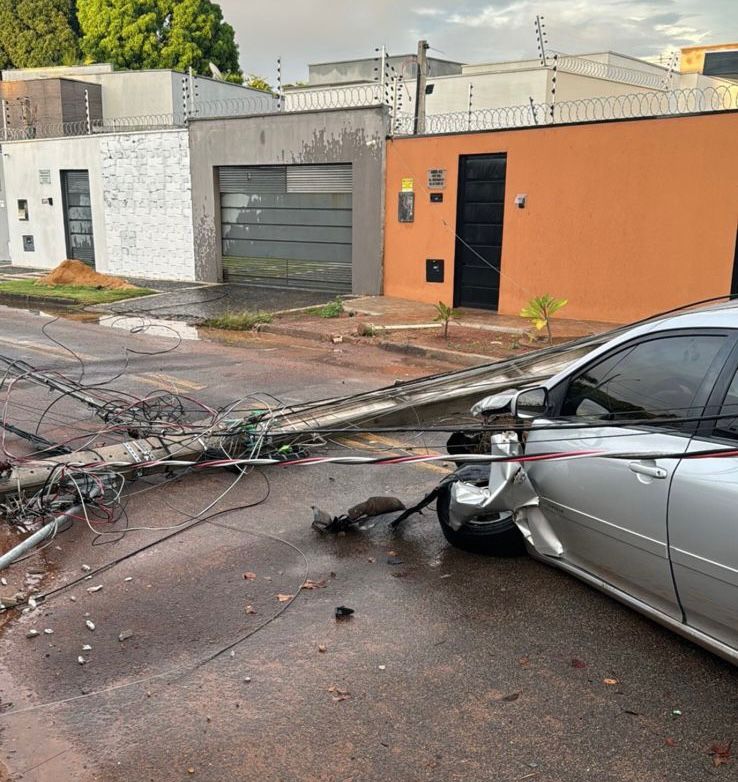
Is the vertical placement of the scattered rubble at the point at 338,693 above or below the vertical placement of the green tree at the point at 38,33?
below

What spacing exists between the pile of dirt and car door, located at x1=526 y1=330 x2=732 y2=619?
57.5 feet

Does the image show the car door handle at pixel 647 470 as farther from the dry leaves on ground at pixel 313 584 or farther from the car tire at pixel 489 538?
the dry leaves on ground at pixel 313 584

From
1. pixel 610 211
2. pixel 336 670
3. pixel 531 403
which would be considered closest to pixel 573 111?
pixel 610 211

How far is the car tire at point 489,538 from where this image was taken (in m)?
4.87

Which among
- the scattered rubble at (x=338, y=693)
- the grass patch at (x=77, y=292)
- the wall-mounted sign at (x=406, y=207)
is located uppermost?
the wall-mounted sign at (x=406, y=207)

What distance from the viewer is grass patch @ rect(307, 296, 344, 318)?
15242 mm

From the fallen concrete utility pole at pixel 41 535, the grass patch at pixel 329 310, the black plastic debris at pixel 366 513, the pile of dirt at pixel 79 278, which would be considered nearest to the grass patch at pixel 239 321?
the grass patch at pixel 329 310

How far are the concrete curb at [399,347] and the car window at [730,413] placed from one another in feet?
23.7

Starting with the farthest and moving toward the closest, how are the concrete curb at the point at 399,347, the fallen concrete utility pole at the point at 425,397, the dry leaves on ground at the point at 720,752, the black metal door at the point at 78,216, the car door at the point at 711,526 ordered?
the black metal door at the point at 78,216
the concrete curb at the point at 399,347
the fallen concrete utility pole at the point at 425,397
the car door at the point at 711,526
the dry leaves on ground at the point at 720,752

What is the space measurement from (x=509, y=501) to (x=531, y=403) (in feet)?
1.88

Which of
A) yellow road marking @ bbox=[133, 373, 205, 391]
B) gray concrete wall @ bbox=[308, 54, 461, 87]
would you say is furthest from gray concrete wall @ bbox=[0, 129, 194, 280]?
yellow road marking @ bbox=[133, 373, 205, 391]

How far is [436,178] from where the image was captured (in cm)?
1569

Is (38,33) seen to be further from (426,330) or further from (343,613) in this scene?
(343,613)

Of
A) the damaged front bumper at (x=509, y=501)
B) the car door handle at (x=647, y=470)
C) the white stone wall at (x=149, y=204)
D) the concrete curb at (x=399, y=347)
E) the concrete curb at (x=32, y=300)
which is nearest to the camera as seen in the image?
the car door handle at (x=647, y=470)
